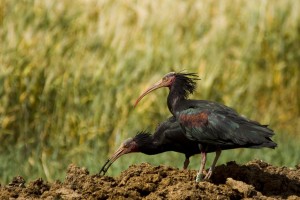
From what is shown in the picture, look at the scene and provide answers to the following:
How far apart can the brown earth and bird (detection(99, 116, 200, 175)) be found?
23.5 inches

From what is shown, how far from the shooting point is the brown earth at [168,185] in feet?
22.8

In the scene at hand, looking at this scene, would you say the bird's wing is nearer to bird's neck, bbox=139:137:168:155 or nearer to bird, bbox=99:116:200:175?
bird, bbox=99:116:200:175

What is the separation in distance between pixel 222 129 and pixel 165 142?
117 cm

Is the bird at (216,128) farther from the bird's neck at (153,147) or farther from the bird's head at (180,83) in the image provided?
the bird's neck at (153,147)

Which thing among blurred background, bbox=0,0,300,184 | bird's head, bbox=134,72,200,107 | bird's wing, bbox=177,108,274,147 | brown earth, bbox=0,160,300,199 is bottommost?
brown earth, bbox=0,160,300,199

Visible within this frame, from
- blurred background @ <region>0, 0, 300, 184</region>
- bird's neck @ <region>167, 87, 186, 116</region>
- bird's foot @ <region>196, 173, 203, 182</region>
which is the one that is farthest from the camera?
blurred background @ <region>0, 0, 300, 184</region>

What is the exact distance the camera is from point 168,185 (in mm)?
7336

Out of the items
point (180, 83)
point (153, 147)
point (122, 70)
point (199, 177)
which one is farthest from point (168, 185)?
point (122, 70)

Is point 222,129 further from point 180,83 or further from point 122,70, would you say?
point 122,70

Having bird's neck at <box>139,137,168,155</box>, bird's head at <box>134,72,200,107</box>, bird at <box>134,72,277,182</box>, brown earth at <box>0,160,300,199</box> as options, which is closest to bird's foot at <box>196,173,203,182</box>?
bird at <box>134,72,277,182</box>

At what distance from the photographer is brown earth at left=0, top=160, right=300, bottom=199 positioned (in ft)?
22.8

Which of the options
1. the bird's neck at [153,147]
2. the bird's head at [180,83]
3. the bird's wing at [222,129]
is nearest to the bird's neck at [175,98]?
the bird's head at [180,83]

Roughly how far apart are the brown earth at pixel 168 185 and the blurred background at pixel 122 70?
7.85 feet

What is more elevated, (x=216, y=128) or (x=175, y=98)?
(x=175, y=98)
